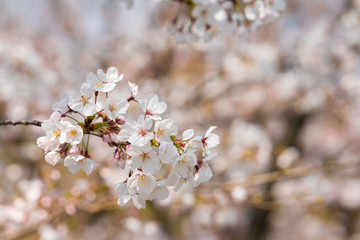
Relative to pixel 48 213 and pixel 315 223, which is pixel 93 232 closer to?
pixel 48 213

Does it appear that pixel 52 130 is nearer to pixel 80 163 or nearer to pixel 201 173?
pixel 80 163

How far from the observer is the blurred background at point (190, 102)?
2.40 meters

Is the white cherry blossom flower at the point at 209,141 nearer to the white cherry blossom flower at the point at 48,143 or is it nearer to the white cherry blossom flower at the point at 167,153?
the white cherry blossom flower at the point at 167,153

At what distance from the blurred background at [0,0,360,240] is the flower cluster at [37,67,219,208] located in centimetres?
104

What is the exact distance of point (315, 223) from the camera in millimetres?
9203

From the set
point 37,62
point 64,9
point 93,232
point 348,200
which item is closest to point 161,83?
point 37,62

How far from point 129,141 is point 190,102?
12.3ft

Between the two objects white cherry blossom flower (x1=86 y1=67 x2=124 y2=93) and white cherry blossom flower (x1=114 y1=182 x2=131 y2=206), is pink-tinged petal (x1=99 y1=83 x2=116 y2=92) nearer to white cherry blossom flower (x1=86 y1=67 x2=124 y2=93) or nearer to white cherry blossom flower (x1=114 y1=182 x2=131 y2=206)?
white cherry blossom flower (x1=86 y1=67 x2=124 y2=93)

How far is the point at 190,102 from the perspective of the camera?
15.1ft

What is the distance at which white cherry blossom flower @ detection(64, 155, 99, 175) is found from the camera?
0.95 meters

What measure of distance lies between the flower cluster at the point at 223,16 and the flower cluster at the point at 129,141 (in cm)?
65

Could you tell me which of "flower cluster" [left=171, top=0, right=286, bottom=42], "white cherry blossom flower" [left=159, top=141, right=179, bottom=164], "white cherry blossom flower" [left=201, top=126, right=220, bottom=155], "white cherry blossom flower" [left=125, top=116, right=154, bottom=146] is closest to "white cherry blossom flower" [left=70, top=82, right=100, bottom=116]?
"white cherry blossom flower" [left=125, top=116, right=154, bottom=146]

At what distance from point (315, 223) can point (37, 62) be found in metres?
8.41

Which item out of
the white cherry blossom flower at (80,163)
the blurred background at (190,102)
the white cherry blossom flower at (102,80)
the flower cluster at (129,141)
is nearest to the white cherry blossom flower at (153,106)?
the flower cluster at (129,141)
